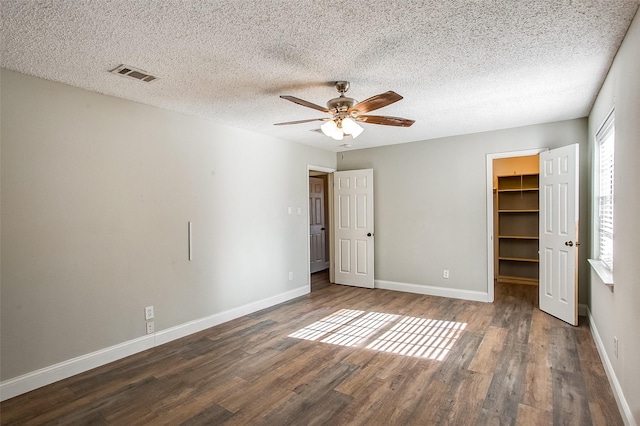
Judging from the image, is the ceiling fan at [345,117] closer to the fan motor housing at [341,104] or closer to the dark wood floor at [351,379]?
the fan motor housing at [341,104]

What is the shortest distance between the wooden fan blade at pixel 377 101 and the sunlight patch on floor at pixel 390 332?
7.24 feet

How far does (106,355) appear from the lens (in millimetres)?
3012

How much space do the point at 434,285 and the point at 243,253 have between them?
2943 mm

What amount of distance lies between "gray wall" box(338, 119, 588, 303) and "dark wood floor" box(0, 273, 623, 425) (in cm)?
117

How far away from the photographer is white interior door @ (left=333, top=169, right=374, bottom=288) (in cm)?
575

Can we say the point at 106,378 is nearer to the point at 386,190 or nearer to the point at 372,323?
the point at 372,323

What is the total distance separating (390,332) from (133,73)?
3410 mm

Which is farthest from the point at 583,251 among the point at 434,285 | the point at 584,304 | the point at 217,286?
the point at 217,286

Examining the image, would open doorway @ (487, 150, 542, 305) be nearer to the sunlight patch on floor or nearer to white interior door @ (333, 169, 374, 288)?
white interior door @ (333, 169, 374, 288)

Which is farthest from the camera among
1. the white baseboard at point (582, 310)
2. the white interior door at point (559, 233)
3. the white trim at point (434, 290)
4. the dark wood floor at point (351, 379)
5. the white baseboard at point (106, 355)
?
the white trim at point (434, 290)

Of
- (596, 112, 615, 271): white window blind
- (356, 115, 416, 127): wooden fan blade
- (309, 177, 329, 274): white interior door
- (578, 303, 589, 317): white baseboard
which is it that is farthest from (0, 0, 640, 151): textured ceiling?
(309, 177, 329, 274): white interior door

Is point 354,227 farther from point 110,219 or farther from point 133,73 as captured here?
point 133,73

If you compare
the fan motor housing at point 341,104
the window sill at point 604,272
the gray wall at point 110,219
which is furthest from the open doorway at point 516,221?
the gray wall at point 110,219

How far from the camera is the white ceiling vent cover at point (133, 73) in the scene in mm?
2514
